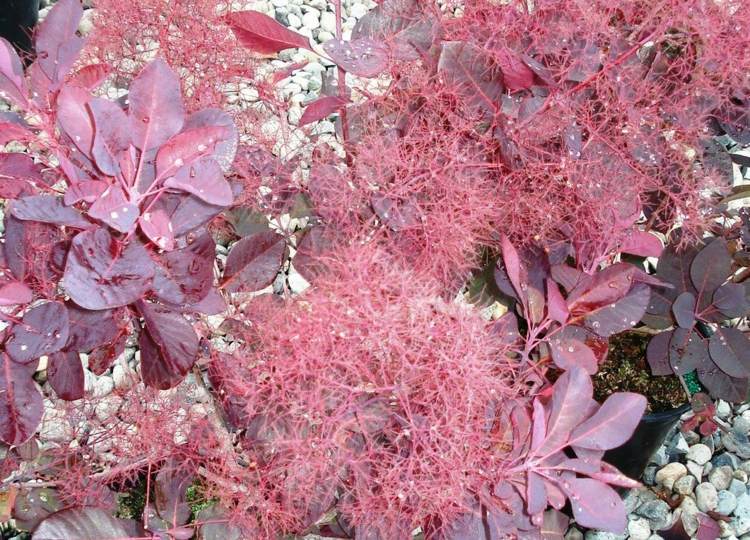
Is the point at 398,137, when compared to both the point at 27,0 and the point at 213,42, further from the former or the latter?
the point at 27,0

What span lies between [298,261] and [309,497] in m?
0.26

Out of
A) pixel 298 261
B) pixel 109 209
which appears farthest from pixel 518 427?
pixel 109 209

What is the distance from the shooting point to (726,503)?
5.05 ft

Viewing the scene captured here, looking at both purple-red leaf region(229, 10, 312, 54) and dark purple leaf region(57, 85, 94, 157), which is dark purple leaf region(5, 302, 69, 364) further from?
purple-red leaf region(229, 10, 312, 54)

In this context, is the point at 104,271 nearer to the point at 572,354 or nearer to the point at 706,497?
the point at 572,354

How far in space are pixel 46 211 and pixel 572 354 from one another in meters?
0.59

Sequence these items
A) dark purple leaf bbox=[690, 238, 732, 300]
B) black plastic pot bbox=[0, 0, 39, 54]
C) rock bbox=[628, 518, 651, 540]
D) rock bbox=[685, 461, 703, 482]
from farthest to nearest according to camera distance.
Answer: black plastic pot bbox=[0, 0, 39, 54] → rock bbox=[685, 461, 703, 482] → rock bbox=[628, 518, 651, 540] → dark purple leaf bbox=[690, 238, 732, 300]

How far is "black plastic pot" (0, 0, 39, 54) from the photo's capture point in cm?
232

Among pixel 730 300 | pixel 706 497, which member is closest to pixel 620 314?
pixel 730 300

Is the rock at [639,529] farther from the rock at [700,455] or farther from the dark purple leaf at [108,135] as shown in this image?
the dark purple leaf at [108,135]

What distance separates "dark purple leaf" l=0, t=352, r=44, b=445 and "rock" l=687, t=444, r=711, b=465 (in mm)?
1295

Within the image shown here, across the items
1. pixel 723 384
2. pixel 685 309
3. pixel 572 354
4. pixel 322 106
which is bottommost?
pixel 723 384

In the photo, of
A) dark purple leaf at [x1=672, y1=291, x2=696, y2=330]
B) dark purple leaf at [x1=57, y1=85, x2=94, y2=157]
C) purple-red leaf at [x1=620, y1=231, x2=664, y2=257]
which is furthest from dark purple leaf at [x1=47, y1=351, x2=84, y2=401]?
dark purple leaf at [x1=672, y1=291, x2=696, y2=330]

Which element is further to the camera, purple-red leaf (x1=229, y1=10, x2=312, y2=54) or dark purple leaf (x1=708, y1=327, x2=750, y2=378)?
dark purple leaf (x1=708, y1=327, x2=750, y2=378)
